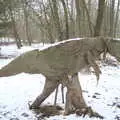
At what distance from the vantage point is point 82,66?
20.4 ft

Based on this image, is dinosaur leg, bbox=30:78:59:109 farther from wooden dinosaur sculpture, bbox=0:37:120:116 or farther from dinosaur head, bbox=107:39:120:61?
dinosaur head, bbox=107:39:120:61

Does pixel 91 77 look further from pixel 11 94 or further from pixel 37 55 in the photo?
pixel 37 55

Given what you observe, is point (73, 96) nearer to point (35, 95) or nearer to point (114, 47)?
point (114, 47)

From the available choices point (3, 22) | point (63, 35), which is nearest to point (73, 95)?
point (63, 35)

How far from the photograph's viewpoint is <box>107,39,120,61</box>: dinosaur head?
19.7 feet

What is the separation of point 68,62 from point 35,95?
2118 millimetres

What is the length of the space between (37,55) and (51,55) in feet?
1.09

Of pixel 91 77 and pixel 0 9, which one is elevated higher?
pixel 0 9

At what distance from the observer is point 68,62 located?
622 centimetres

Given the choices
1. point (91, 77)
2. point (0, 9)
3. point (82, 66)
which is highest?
point (0, 9)

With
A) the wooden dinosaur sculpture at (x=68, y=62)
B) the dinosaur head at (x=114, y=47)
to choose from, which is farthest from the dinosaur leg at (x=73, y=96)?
the dinosaur head at (x=114, y=47)

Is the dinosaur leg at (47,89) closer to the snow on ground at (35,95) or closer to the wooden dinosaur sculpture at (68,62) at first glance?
the wooden dinosaur sculpture at (68,62)

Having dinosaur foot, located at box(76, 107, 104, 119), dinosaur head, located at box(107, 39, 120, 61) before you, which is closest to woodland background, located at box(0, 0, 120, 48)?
dinosaur head, located at box(107, 39, 120, 61)

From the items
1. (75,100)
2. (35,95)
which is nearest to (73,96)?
(75,100)
